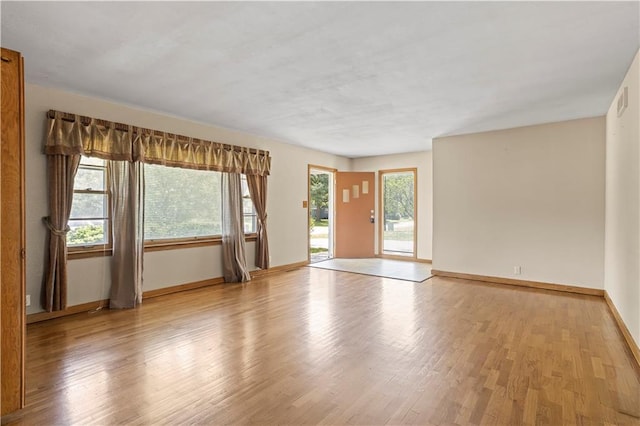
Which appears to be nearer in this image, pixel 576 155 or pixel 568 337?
pixel 568 337

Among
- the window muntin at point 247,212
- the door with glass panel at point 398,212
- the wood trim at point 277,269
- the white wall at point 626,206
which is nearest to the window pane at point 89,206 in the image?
the window muntin at point 247,212

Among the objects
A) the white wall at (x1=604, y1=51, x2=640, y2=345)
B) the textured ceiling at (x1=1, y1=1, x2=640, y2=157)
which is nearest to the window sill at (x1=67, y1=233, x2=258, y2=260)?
the textured ceiling at (x1=1, y1=1, x2=640, y2=157)

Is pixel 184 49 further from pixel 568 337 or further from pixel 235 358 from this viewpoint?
pixel 568 337

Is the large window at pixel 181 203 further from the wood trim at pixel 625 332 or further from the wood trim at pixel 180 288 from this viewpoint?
the wood trim at pixel 625 332

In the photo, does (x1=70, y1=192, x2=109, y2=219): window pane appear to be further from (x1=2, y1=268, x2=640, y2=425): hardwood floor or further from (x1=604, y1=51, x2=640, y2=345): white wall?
(x1=604, y1=51, x2=640, y2=345): white wall

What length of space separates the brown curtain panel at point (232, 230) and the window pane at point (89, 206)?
5.71 ft

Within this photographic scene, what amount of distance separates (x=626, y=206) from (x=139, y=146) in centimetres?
546

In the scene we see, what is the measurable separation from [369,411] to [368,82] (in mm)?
2875

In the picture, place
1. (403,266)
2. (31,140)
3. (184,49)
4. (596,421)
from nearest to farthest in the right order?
1. (596,421)
2. (184,49)
3. (31,140)
4. (403,266)

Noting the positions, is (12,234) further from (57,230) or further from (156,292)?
(156,292)

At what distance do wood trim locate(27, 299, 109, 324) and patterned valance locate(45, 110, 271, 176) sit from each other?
1.75 meters

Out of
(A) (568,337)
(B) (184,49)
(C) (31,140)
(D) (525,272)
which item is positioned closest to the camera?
(B) (184,49)

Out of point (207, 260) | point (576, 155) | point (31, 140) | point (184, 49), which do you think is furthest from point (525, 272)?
point (31, 140)

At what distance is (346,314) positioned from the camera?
154 inches
